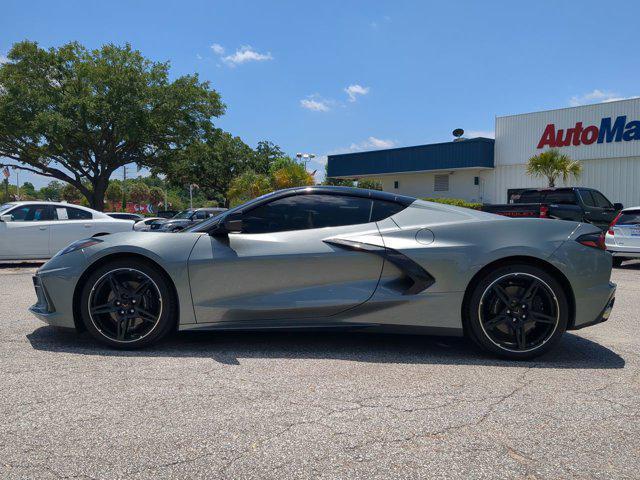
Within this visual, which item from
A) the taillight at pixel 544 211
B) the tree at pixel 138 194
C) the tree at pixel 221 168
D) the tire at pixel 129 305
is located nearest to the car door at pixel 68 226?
the tire at pixel 129 305

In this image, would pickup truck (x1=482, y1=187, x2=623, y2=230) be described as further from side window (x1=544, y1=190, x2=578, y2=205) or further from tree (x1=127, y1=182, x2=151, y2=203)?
tree (x1=127, y1=182, x2=151, y2=203)

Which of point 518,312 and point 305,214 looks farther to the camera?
point 305,214

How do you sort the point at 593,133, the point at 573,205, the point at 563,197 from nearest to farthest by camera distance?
the point at 573,205 → the point at 563,197 → the point at 593,133

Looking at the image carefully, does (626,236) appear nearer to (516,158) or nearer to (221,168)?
(516,158)

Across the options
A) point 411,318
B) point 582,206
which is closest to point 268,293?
point 411,318

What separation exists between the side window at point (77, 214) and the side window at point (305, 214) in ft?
27.9

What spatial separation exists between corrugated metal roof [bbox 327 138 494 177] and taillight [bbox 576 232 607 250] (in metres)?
23.4

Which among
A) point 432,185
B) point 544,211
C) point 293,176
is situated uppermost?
point 293,176

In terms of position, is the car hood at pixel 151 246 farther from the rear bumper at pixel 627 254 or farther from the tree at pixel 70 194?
the tree at pixel 70 194

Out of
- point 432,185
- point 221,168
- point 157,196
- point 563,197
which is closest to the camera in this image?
point 563,197

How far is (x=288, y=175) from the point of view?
96.2 feet

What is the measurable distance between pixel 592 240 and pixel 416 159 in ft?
83.3

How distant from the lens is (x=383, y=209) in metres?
4.23

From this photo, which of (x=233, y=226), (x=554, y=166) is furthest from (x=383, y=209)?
(x=554, y=166)
